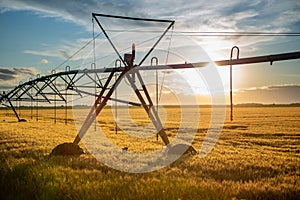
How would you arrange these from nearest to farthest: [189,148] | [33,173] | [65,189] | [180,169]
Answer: [65,189] < [33,173] < [180,169] < [189,148]

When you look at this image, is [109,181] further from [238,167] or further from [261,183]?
[238,167]

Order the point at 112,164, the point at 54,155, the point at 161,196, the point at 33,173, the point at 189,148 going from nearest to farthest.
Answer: the point at 161,196
the point at 33,173
the point at 112,164
the point at 54,155
the point at 189,148

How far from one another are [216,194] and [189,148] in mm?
7201

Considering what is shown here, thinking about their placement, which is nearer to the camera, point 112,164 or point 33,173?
point 33,173

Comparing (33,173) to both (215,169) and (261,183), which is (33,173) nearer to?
(215,169)

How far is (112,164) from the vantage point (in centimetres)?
1126

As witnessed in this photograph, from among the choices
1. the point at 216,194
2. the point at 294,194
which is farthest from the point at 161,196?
the point at 294,194

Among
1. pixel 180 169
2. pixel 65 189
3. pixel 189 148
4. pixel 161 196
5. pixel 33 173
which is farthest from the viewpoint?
pixel 189 148

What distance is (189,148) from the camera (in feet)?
47.3

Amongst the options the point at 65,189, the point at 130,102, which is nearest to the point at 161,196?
the point at 65,189

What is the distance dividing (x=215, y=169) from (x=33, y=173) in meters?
5.80

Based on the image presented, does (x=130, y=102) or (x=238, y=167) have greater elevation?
(x=130, y=102)

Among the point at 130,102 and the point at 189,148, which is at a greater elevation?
the point at 130,102

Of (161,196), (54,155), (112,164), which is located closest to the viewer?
(161,196)
